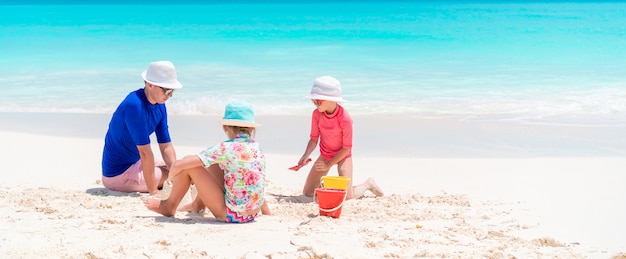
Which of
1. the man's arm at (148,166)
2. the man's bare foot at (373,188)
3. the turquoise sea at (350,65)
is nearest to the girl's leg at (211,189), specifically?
the man's arm at (148,166)

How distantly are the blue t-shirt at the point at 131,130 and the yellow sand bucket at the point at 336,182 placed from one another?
4.12 feet

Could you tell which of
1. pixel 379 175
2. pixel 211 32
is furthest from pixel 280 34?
pixel 379 175

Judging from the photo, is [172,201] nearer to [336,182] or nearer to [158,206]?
[158,206]

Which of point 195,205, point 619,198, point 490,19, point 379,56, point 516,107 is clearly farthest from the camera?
point 490,19

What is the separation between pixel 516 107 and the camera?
10.5 m

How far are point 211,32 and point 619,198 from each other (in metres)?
20.2

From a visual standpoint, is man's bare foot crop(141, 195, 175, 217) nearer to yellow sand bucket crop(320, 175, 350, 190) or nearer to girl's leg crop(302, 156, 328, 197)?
yellow sand bucket crop(320, 175, 350, 190)

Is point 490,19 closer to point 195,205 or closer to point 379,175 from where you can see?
point 379,175

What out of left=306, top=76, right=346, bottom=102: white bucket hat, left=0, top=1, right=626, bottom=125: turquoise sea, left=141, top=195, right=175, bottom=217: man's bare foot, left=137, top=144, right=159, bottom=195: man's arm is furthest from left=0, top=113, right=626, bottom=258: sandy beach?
left=0, top=1, right=626, bottom=125: turquoise sea

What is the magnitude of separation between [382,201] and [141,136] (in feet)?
5.57

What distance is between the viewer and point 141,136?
5281mm

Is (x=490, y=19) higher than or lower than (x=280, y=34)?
higher

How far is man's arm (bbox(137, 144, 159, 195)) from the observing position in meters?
5.30

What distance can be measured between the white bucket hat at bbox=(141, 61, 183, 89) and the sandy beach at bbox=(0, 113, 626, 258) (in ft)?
2.66
